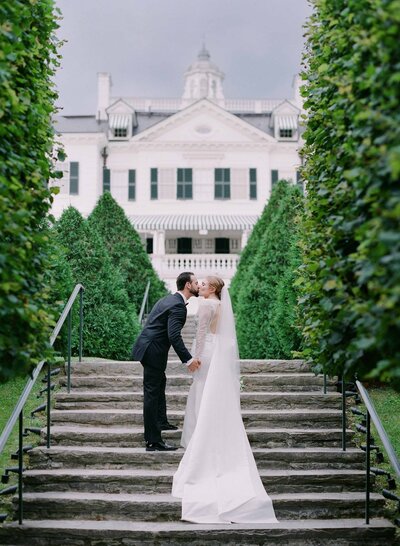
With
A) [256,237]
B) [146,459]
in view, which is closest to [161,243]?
[256,237]

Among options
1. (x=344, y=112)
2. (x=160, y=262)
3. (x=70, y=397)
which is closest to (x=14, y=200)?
(x=344, y=112)

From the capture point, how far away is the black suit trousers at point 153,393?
299 inches

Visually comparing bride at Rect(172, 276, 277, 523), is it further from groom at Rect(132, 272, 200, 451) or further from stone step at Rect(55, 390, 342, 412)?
stone step at Rect(55, 390, 342, 412)

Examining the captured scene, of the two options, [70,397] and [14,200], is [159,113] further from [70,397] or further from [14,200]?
[14,200]

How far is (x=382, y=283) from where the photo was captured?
143 inches

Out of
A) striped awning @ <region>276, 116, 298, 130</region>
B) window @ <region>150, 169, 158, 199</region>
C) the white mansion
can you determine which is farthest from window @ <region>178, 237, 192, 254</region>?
striped awning @ <region>276, 116, 298, 130</region>

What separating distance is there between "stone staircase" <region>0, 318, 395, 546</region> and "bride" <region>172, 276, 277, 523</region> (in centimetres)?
19

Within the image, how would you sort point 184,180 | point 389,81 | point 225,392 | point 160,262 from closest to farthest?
point 389,81 < point 225,392 < point 160,262 < point 184,180

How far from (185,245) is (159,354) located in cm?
2772

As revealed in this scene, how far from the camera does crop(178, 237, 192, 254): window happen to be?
35.5m

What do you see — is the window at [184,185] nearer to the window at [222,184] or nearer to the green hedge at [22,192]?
the window at [222,184]

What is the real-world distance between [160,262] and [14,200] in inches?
1024

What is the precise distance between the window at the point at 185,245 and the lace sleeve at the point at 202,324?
2754 centimetres

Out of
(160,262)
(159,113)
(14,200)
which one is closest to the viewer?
(14,200)
